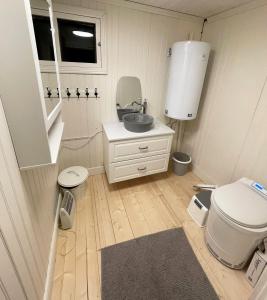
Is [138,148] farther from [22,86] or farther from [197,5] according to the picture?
[197,5]

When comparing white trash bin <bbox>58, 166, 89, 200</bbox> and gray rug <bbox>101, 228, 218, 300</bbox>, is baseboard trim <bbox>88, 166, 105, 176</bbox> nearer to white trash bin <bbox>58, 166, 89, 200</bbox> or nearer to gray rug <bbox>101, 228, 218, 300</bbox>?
white trash bin <bbox>58, 166, 89, 200</bbox>

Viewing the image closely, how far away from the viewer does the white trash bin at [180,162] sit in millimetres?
2264

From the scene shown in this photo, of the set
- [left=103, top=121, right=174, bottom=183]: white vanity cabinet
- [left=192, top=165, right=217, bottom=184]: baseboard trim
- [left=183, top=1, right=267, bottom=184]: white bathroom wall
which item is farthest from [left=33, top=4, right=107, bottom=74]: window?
[left=192, top=165, right=217, bottom=184]: baseboard trim

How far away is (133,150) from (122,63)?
959 millimetres

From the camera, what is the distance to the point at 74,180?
5.60ft

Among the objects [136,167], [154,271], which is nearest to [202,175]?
[136,167]

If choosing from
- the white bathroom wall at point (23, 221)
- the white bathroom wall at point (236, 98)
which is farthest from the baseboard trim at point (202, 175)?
the white bathroom wall at point (23, 221)

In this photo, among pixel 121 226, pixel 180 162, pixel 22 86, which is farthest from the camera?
pixel 180 162

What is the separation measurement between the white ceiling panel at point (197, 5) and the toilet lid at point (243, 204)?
1.65 meters

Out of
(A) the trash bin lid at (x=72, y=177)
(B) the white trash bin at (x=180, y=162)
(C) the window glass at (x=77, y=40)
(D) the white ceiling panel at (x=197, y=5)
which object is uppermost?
(D) the white ceiling panel at (x=197, y=5)

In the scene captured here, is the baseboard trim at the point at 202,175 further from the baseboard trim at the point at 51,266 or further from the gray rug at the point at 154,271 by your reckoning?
the baseboard trim at the point at 51,266

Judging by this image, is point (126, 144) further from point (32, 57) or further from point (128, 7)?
point (128, 7)

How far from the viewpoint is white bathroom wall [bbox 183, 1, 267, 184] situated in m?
1.47

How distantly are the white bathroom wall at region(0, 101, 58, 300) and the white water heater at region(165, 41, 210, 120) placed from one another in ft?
4.94
